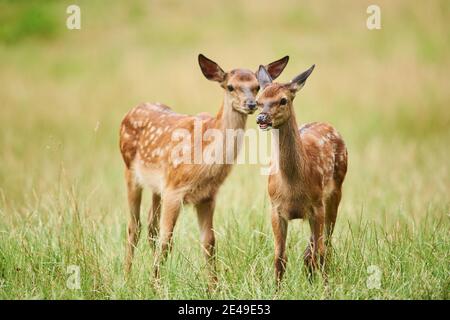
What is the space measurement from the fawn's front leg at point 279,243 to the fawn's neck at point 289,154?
30cm

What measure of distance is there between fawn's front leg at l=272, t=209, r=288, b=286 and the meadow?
0.16m

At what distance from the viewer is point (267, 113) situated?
20.9 feet

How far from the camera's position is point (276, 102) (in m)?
6.46

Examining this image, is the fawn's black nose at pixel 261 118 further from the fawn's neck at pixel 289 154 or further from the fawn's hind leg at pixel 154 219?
the fawn's hind leg at pixel 154 219

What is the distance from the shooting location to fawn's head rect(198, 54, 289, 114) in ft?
22.6

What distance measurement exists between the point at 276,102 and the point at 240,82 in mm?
621

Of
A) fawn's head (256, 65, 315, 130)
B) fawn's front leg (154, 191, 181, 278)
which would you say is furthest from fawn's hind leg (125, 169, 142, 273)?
fawn's head (256, 65, 315, 130)

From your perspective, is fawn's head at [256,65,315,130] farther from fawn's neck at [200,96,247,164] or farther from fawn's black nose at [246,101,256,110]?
fawn's neck at [200,96,247,164]

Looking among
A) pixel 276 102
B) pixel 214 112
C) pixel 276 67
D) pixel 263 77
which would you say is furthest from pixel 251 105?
pixel 214 112

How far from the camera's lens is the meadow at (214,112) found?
22.6ft

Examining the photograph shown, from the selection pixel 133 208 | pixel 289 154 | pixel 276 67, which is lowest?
pixel 133 208

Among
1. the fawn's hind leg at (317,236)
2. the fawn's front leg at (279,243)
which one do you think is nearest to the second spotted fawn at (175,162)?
the fawn's front leg at (279,243)

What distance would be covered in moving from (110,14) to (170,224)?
530 inches

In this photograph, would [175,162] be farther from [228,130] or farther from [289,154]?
[289,154]
